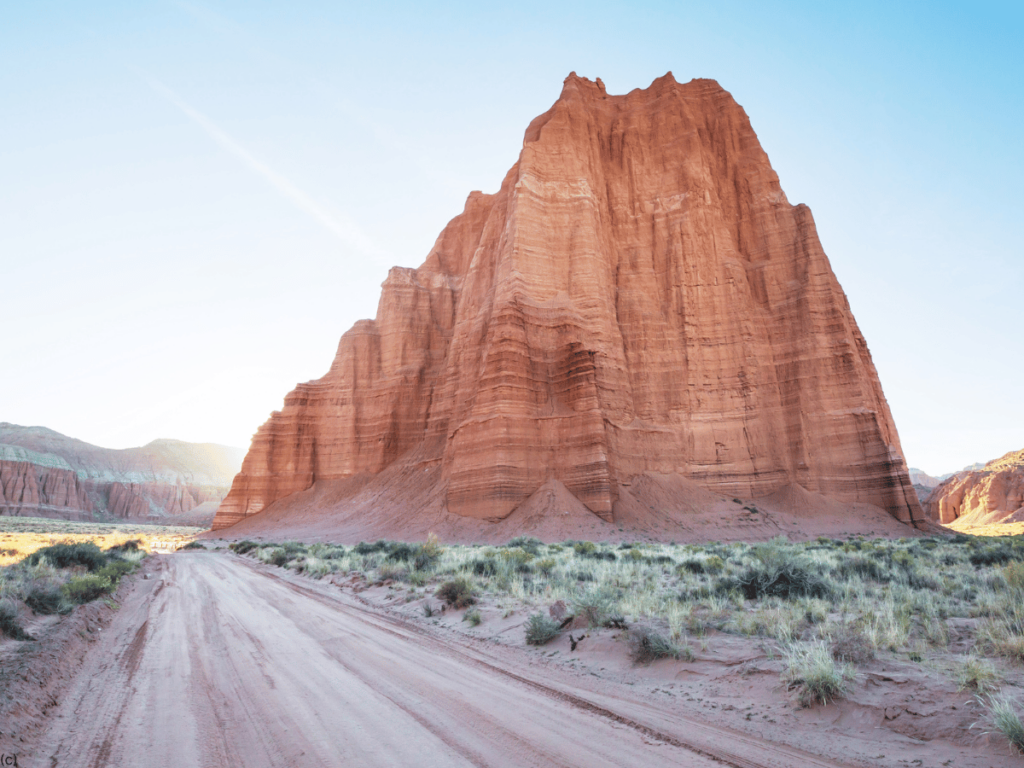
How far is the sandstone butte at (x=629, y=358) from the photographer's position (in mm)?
36688

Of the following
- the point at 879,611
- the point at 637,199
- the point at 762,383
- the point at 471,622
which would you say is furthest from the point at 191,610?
the point at 637,199

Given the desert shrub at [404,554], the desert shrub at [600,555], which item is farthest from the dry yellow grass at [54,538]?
the desert shrub at [600,555]

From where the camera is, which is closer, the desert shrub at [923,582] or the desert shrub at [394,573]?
the desert shrub at [923,582]

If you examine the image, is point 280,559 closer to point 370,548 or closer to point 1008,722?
point 370,548

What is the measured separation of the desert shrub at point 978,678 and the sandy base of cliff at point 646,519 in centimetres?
2504

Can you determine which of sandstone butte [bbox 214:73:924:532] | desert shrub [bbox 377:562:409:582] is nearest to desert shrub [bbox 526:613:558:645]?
desert shrub [bbox 377:562:409:582]

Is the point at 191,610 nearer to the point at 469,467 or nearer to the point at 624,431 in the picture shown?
the point at 469,467

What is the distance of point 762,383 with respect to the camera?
133ft

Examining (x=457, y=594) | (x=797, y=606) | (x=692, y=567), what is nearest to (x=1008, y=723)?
(x=797, y=606)

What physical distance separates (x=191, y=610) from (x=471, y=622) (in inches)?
229

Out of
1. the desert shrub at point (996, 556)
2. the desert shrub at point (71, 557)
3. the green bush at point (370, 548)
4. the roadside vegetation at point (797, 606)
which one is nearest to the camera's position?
the roadside vegetation at point (797, 606)

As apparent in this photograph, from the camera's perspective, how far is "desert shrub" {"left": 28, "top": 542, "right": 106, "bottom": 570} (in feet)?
50.0

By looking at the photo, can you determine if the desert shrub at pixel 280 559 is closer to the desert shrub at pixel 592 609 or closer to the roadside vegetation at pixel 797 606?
the roadside vegetation at pixel 797 606

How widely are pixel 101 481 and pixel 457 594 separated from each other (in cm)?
13973
